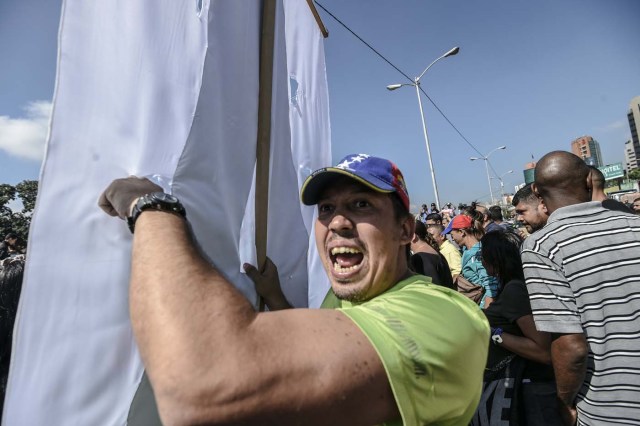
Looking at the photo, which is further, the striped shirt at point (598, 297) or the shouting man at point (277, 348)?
the striped shirt at point (598, 297)

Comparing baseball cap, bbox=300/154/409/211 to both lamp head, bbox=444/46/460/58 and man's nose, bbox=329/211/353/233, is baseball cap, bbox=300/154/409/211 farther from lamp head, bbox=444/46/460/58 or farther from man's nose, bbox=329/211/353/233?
lamp head, bbox=444/46/460/58

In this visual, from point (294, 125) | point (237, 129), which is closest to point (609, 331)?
point (294, 125)

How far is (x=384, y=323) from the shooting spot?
3.10ft

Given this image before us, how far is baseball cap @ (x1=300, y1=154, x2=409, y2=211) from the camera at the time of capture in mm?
1415

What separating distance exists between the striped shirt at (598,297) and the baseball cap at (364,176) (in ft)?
3.47

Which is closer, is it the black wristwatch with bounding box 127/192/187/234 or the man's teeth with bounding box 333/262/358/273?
the black wristwatch with bounding box 127/192/187/234

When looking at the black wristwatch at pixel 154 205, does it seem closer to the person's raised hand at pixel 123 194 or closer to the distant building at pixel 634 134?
the person's raised hand at pixel 123 194

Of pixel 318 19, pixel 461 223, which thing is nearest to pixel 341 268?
pixel 318 19

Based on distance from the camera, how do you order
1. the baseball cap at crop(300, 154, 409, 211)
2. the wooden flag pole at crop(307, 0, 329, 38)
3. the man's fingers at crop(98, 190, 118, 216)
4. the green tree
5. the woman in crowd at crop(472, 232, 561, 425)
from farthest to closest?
the green tree < the woman in crowd at crop(472, 232, 561, 425) < the wooden flag pole at crop(307, 0, 329, 38) < the baseball cap at crop(300, 154, 409, 211) < the man's fingers at crop(98, 190, 118, 216)

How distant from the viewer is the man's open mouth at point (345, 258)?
4.72 ft

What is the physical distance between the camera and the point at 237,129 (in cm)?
139

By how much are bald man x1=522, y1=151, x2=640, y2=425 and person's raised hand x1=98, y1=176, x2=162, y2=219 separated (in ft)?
6.73

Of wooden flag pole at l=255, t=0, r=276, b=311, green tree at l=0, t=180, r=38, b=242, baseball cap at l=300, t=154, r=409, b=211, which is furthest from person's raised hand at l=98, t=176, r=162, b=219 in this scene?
green tree at l=0, t=180, r=38, b=242

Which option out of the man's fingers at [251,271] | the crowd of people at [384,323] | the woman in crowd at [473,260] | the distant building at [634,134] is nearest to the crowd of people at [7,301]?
the crowd of people at [384,323]
